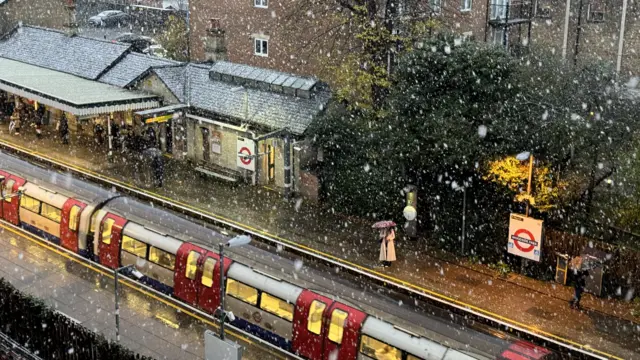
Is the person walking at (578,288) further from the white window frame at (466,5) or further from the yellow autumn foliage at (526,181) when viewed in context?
the white window frame at (466,5)

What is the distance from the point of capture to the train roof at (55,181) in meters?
26.8

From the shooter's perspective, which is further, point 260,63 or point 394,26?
point 260,63

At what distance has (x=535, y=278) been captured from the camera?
24828mm

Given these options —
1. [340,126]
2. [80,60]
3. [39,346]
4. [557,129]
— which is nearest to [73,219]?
[39,346]

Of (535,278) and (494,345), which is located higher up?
(494,345)

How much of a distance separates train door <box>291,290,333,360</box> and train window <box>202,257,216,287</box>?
3307 mm

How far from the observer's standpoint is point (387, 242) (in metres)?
25.5

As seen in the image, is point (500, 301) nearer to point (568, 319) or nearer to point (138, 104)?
point (568, 319)

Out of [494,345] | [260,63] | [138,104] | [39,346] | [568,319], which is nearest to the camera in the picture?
[494,345]

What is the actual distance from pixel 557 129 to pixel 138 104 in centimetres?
1987

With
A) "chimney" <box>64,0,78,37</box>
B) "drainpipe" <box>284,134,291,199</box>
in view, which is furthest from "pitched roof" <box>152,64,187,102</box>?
"chimney" <box>64,0,78,37</box>

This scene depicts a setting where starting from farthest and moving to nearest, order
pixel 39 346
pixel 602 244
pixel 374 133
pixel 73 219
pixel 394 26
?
pixel 394 26 < pixel 374 133 < pixel 73 219 < pixel 602 244 < pixel 39 346

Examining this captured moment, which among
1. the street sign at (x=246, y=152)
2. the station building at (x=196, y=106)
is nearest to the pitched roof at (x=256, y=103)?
the station building at (x=196, y=106)

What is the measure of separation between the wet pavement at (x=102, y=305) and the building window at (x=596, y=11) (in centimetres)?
3055
